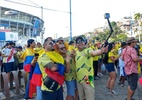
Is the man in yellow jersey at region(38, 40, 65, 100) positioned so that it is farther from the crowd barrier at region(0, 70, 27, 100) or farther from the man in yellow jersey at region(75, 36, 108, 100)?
the crowd barrier at region(0, 70, 27, 100)

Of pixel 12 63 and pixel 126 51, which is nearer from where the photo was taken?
pixel 126 51

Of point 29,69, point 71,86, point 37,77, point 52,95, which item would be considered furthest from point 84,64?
point 29,69

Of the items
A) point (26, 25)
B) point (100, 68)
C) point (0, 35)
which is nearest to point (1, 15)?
point (26, 25)

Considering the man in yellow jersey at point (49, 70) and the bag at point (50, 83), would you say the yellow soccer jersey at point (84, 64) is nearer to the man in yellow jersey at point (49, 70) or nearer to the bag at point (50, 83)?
the man in yellow jersey at point (49, 70)

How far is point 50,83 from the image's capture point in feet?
12.4

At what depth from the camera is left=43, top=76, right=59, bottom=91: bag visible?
3779mm

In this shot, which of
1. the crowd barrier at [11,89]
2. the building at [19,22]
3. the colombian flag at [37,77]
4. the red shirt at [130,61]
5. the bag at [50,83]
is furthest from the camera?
the building at [19,22]

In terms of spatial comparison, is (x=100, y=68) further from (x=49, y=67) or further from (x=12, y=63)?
(x=49, y=67)

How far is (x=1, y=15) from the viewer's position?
61.5m

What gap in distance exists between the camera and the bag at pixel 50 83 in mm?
3779

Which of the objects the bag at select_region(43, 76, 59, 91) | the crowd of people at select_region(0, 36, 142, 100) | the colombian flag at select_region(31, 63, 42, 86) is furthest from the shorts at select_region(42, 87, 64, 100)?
the colombian flag at select_region(31, 63, 42, 86)

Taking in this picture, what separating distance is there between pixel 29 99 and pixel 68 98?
1.94 metres

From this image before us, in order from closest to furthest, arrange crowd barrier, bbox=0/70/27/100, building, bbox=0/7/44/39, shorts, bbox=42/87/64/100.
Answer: shorts, bbox=42/87/64/100 < crowd barrier, bbox=0/70/27/100 < building, bbox=0/7/44/39

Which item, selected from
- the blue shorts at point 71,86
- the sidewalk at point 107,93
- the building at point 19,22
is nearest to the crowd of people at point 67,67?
the blue shorts at point 71,86
